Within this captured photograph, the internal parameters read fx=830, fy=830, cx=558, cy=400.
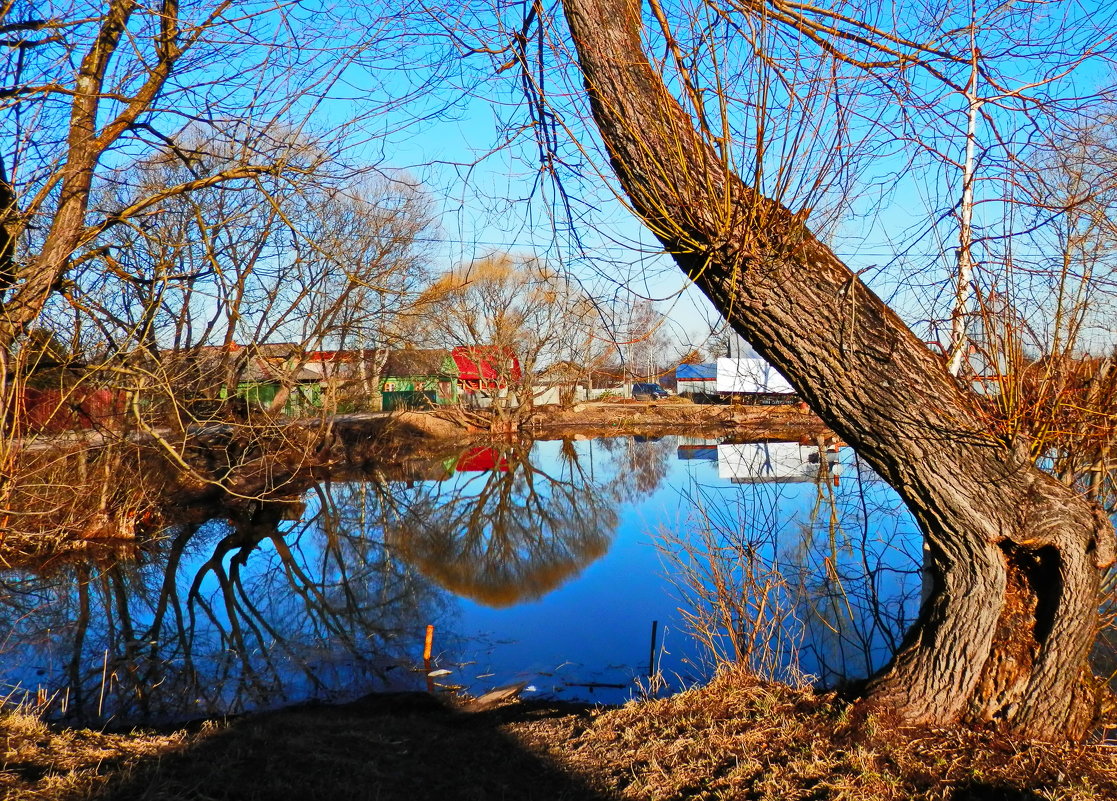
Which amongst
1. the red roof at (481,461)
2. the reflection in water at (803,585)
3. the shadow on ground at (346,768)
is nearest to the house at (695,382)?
the red roof at (481,461)

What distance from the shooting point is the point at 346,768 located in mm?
4367

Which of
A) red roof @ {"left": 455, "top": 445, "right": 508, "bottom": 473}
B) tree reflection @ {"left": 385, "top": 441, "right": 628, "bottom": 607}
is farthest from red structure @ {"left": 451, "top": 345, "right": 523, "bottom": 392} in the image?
tree reflection @ {"left": 385, "top": 441, "right": 628, "bottom": 607}

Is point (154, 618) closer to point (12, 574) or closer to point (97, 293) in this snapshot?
point (12, 574)

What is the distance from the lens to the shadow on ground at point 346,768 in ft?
→ 12.3

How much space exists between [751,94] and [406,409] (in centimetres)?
3082

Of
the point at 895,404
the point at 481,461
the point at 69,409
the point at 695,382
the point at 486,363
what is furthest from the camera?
the point at 695,382

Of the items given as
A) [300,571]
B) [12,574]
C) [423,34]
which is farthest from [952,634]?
[12,574]

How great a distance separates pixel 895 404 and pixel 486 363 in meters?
30.1

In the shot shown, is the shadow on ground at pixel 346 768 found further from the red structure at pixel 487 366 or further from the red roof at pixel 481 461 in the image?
the red structure at pixel 487 366

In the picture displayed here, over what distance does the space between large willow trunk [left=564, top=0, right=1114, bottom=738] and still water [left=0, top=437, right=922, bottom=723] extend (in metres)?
2.13

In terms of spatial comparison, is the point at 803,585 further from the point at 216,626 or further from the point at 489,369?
the point at 489,369

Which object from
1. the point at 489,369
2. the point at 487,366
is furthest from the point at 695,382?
the point at 487,366

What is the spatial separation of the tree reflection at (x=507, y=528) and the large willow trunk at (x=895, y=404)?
9421 millimetres

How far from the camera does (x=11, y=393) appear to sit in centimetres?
502
